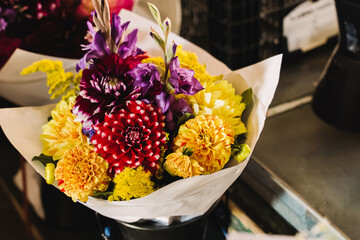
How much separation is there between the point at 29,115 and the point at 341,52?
0.55 m

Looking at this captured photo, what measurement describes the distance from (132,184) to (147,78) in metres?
0.13

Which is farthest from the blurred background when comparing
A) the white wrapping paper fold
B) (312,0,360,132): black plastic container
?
the white wrapping paper fold

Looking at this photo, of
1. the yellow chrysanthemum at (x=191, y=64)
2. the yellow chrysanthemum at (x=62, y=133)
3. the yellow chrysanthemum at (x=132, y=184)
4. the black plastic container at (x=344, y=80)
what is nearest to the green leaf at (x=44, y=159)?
the yellow chrysanthemum at (x=62, y=133)

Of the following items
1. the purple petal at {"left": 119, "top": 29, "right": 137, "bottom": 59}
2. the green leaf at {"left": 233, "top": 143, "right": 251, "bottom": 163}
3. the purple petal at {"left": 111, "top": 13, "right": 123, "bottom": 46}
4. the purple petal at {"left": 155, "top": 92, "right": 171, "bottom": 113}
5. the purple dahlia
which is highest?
the purple petal at {"left": 111, "top": 13, "right": 123, "bottom": 46}

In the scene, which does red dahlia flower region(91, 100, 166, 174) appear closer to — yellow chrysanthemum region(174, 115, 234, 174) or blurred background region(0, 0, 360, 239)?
yellow chrysanthemum region(174, 115, 234, 174)

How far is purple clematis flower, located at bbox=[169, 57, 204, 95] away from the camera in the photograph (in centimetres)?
51

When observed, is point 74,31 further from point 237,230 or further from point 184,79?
point 237,230

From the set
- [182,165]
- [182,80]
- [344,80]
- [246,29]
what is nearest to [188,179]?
[182,165]

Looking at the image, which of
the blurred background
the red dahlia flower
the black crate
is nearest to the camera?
the red dahlia flower

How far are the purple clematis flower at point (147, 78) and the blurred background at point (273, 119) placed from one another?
278 mm

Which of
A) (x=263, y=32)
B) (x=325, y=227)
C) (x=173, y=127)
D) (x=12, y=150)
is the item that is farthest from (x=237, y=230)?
(x=12, y=150)

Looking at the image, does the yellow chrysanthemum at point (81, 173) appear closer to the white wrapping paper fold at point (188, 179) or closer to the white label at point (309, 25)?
the white wrapping paper fold at point (188, 179)

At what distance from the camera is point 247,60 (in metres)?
1.02

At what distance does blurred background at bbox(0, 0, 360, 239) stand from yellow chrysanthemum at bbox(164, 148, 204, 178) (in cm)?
22
